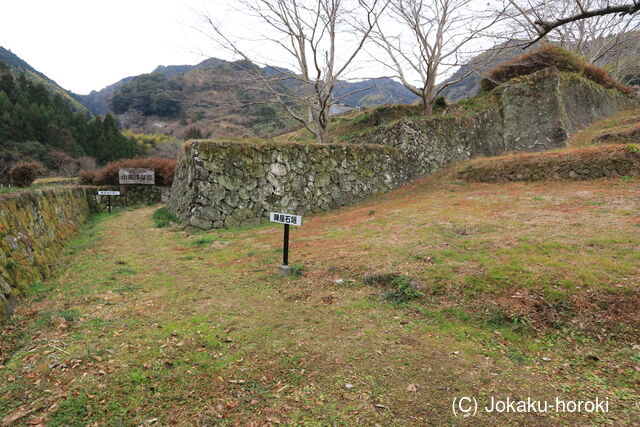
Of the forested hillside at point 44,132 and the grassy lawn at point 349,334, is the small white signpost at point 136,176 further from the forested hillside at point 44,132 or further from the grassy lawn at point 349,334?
the grassy lawn at point 349,334

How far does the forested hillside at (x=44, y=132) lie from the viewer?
33941 millimetres

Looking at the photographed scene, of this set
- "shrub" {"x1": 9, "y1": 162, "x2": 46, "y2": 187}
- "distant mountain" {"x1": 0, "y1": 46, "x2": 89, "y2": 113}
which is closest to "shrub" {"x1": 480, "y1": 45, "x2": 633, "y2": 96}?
"shrub" {"x1": 9, "y1": 162, "x2": 46, "y2": 187}

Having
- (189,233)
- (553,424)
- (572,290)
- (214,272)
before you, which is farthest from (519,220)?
(189,233)

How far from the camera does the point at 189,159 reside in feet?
39.4

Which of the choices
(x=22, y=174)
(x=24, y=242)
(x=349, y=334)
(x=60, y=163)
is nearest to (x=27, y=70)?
(x=60, y=163)

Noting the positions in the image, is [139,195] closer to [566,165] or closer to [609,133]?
[566,165]

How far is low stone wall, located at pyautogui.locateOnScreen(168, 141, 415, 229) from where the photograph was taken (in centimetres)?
1093

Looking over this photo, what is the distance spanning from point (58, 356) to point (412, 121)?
48.2 ft

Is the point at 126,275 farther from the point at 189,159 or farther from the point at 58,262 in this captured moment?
the point at 189,159

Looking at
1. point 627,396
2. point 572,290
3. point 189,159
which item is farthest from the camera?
point 189,159

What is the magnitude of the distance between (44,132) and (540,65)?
47951 mm

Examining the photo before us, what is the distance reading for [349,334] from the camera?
379 cm

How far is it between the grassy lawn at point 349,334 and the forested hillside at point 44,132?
3665 centimetres

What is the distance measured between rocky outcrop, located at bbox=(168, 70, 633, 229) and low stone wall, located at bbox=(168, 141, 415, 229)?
0.03 meters
